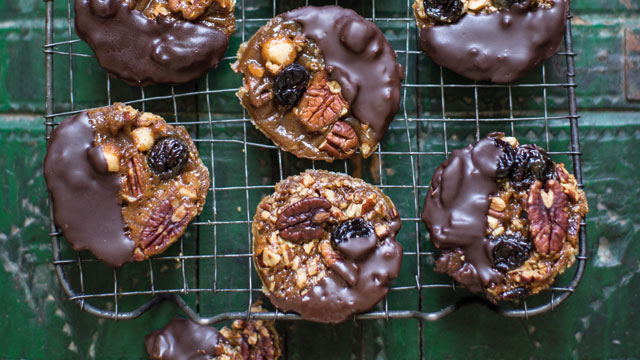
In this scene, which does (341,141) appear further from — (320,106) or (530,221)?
(530,221)

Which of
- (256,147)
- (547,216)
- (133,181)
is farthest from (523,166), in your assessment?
(133,181)

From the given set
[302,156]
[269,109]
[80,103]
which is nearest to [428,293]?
[302,156]

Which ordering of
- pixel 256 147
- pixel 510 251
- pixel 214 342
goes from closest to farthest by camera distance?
1. pixel 510 251
2. pixel 214 342
3. pixel 256 147

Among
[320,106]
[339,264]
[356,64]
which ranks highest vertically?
[356,64]

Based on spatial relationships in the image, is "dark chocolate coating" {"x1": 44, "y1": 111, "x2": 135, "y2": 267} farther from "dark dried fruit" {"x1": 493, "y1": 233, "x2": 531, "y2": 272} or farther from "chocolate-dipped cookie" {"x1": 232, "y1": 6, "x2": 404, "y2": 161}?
"dark dried fruit" {"x1": 493, "y1": 233, "x2": 531, "y2": 272}

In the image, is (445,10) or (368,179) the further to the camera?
(368,179)

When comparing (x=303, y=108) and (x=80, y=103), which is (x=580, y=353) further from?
(x=80, y=103)

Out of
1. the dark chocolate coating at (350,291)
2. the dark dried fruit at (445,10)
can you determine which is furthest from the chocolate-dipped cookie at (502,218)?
the dark dried fruit at (445,10)
